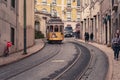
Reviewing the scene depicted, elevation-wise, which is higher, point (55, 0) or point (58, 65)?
point (55, 0)

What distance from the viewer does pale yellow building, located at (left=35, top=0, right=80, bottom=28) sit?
302ft

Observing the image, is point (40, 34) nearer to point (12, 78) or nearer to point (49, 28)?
point (49, 28)

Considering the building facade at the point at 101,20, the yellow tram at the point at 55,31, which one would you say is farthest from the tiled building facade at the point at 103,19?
the yellow tram at the point at 55,31

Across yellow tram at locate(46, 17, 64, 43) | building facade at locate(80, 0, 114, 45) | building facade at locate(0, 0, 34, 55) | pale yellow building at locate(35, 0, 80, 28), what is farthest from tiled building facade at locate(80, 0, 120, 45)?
pale yellow building at locate(35, 0, 80, 28)

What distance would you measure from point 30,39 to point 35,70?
21.1 meters

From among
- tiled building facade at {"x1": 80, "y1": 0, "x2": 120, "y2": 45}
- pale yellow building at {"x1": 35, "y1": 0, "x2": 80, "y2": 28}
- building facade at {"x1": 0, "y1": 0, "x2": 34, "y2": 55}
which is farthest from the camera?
pale yellow building at {"x1": 35, "y1": 0, "x2": 80, "y2": 28}

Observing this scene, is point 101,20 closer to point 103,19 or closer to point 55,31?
point 103,19

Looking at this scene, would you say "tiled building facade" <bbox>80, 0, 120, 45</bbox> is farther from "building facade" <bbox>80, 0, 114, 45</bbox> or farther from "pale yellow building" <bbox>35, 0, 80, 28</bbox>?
"pale yellow building" <bbox>35, 0, 80, 28</bbox>

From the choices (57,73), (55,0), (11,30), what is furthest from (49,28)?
(55,0)

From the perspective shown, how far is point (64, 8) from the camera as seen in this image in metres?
95.6

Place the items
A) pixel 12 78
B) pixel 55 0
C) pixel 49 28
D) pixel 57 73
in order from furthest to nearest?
1. pixel 55 0
2. pixel 49 28
3. pixel 57 73
4. pixel 12 78

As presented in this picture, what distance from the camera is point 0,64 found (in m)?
23.1

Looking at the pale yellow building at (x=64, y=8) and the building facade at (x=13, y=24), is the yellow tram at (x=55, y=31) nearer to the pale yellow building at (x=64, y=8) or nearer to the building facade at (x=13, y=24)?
the building facade at (x=13, y=24)

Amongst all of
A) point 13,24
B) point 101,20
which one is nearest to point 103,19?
point 101,20
